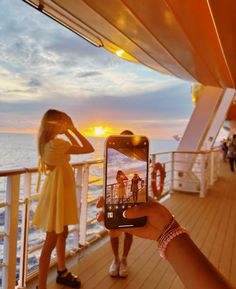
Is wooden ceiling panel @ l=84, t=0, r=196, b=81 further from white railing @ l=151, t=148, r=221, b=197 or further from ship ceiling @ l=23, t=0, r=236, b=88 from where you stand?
white railing @ l=151, t=148, r=221, b=197

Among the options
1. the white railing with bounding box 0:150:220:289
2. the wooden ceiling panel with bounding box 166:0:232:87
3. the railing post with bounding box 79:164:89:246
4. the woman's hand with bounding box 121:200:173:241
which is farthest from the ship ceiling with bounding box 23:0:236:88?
the woman's hand with bounding box 121:200:173:241

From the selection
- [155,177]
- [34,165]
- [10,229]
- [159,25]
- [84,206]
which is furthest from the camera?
[155,177]

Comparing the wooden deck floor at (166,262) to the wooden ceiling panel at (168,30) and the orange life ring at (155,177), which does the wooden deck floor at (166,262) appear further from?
the wooden ceiling panel at (168,30)

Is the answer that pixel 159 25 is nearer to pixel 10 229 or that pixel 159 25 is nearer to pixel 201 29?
pixel 201 29

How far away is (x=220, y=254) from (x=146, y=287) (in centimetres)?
98

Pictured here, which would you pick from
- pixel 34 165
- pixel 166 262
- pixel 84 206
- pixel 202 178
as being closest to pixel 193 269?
pixel 34 165

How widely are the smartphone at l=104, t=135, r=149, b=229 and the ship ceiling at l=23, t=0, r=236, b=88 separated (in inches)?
52.6

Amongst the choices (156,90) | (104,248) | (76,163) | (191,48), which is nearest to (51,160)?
(76,163)

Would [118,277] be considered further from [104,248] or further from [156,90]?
[156,90]

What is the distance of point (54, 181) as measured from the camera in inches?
68.1

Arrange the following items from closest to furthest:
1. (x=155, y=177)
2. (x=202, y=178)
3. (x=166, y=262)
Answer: (x=166, y=262), (x=155, y=177), (x=202, y=178)

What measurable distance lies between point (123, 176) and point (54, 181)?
46.0 inches

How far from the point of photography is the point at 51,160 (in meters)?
1.70

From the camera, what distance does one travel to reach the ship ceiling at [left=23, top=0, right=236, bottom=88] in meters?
1.86
